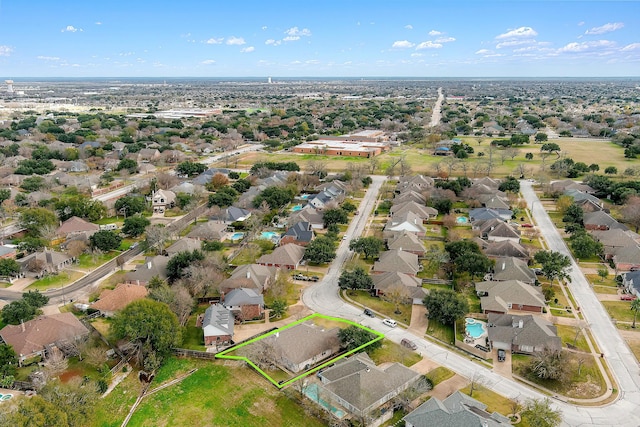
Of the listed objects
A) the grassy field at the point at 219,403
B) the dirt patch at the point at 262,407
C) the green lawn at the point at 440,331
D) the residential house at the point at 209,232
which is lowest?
the grassy field at the point at 219,403

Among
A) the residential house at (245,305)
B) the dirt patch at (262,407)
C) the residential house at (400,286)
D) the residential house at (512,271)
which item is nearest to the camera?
the dirt patch at (262,407)

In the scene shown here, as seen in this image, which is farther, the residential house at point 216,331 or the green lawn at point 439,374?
the residential house at point 216,331

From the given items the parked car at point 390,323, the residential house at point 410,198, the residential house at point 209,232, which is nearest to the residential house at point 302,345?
the parked car at point 390,323

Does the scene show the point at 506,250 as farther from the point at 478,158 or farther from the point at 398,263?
the point at 478,158

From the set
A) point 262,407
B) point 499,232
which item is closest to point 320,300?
point 262,407

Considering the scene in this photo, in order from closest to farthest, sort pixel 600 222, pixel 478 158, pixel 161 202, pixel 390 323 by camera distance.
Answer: pixel 390 323 → pixel 600 222 → pixel 161 202 → pixel 478 158

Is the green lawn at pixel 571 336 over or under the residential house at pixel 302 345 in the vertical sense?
under

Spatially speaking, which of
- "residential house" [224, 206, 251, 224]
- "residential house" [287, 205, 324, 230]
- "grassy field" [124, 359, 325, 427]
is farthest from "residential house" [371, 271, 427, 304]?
"residential house" [224, 206, 251, 224]

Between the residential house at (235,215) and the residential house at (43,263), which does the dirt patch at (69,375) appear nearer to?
the residential house at (43,263)
